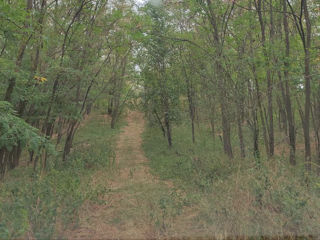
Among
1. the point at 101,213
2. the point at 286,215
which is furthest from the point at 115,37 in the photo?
the point at 286,215

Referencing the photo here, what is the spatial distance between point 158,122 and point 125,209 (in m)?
10.8

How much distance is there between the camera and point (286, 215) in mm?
3922

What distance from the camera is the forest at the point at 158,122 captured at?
13.5 ft

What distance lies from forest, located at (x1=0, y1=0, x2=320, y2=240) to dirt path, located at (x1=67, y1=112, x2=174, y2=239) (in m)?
0.04

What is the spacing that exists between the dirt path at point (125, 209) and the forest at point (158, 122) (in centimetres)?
4

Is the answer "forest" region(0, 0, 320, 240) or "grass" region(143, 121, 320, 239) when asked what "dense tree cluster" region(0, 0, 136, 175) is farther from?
"grass" region(143, 121, 320, 239)

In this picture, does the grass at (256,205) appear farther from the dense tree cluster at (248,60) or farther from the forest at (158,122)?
the dense tree cluster at (248,60)

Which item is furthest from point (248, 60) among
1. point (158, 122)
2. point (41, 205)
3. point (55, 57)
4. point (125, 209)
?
point (158, 122)

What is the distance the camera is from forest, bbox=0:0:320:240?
413cm

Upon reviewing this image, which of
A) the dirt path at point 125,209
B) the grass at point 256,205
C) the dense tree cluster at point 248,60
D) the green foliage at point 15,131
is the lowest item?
the dirt path at point 125,209

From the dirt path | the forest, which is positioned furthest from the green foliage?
the dirt path

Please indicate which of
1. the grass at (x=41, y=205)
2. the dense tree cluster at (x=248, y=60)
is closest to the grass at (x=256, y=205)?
the dense tree cluster at (x=248, y=60)

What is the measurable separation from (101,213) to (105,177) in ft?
10.5

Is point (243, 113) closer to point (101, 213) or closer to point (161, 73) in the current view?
point (101, 213)
